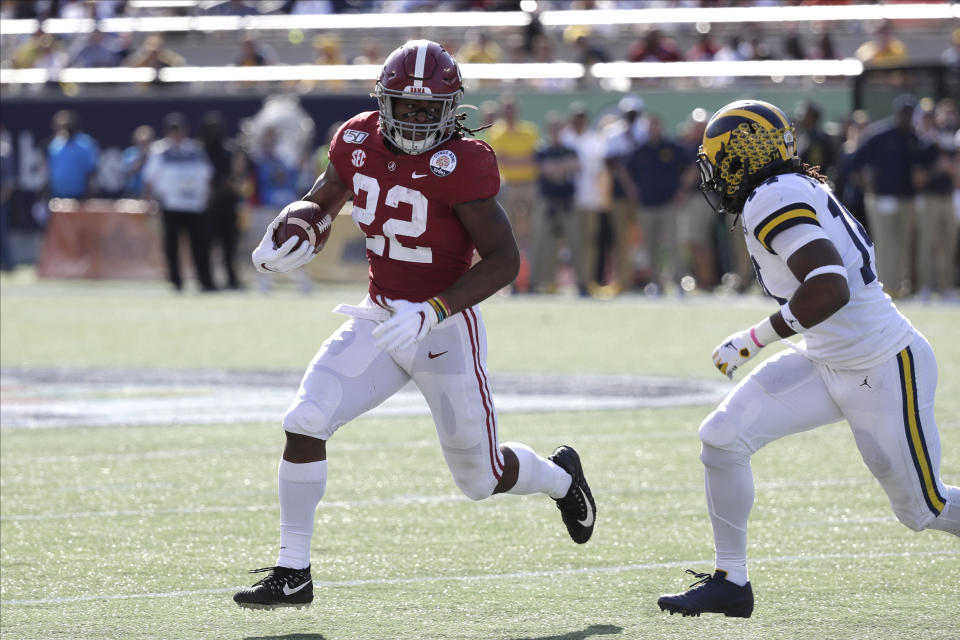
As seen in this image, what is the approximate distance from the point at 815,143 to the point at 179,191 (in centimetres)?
683

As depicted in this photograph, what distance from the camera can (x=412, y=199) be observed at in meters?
5.13

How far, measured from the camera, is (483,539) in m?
6.03

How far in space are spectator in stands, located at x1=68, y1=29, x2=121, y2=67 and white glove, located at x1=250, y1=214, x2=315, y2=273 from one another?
19390 millimetres

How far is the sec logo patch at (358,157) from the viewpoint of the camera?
5234mm

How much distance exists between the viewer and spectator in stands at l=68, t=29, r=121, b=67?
77.8 ft

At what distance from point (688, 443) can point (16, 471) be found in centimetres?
332

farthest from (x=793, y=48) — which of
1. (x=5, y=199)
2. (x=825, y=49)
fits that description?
(x=5, y=199)

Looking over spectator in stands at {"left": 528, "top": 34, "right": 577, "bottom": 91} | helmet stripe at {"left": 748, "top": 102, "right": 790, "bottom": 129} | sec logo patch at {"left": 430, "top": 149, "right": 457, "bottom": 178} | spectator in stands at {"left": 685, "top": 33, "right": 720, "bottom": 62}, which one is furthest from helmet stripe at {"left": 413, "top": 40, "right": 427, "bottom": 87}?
spectator in stands at {"left": 685, "top": 33, "right": 720, "bottom": 62}

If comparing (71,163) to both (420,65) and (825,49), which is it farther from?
(420,65)

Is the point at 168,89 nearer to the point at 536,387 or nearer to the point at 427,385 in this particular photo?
the point at 536,387

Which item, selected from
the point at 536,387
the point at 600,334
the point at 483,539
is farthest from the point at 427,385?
the point at 600,334

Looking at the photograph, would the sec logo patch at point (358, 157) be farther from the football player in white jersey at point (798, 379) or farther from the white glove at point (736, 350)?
the white glove at point (736, 350)

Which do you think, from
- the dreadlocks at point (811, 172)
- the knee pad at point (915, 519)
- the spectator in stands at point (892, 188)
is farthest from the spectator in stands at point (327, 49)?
the knee pad at point (915, 519)

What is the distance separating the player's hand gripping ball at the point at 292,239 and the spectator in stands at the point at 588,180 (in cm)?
1226
